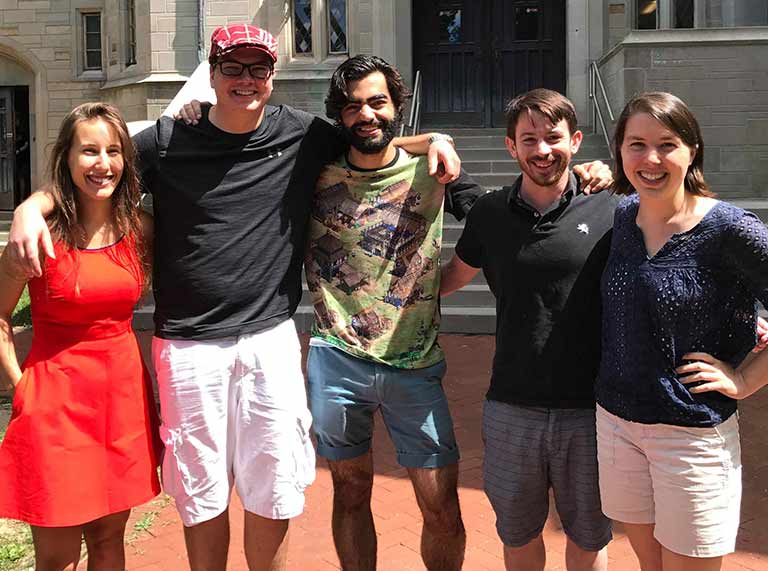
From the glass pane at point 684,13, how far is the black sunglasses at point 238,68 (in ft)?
36.0

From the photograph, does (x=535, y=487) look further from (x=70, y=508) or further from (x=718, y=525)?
(x=70, y=508)

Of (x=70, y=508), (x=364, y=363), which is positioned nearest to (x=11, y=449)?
(x=70, y=508)

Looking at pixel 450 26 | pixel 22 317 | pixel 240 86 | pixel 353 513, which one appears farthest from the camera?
pixel 450 26

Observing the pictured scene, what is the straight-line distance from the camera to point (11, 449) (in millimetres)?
2746

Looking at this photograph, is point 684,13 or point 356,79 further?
point 684,13

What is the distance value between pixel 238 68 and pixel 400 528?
7.63ft

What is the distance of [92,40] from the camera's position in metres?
15.6

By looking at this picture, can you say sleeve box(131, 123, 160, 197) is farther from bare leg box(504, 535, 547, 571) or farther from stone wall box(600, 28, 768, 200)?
stone wall box(600, 28, 768, 200)

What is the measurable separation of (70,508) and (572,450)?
1.66 metres

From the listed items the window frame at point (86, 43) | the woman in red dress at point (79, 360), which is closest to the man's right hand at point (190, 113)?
the woman in red dress at point (79, 360)

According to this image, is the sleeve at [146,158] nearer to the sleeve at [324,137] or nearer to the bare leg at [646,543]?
the sleeve at [324,137]

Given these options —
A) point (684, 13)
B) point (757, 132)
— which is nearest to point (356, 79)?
point (757, 132)

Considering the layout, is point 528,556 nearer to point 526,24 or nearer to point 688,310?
point 688,310

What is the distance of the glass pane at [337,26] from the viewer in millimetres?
12377
